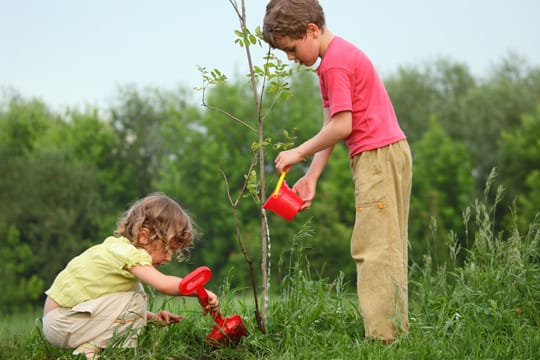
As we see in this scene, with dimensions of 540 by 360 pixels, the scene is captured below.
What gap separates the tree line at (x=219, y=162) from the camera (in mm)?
28594

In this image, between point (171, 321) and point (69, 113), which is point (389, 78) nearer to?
point (69, 113)

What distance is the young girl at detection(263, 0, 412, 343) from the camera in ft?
9.76

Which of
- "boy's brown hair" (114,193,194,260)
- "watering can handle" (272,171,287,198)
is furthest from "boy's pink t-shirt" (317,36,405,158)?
"boy's brown hair" (114,193,194,260)

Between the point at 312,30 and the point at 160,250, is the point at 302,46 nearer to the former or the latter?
the point at 312,30

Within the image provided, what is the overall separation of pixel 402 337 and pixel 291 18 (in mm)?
1440

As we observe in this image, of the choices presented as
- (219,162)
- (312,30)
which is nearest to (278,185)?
(312,30)

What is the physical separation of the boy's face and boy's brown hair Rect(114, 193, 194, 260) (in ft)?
2.83

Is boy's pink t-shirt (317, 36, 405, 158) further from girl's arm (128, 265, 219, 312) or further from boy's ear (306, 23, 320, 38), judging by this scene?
girl's arm (128, 265, 219, 312)

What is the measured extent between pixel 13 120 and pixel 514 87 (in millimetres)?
23009

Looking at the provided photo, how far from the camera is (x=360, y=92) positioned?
304 cm

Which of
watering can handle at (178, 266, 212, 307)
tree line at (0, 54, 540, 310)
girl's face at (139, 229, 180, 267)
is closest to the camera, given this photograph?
watering can handle at (178, 266, 212, 307)

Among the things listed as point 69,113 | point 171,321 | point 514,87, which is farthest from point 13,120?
Answer: point 171,321

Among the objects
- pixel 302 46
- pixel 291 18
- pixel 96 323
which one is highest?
pixel 291 18

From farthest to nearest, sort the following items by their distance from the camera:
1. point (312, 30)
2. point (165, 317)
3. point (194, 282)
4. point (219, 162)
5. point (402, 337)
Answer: point (219, 162) → point (165, 317) → point (312, 30) → point (402, 337) → point (194, 282)
